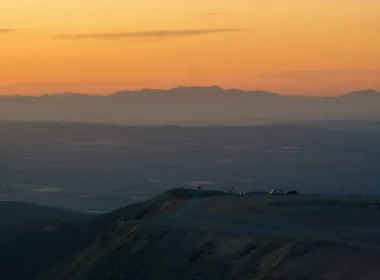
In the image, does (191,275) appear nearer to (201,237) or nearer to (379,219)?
(201,237)

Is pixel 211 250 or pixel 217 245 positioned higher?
pixel 217 245

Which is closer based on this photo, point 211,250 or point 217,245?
point 211,250

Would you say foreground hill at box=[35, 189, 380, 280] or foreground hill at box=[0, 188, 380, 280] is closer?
foreground hill at box=[35, 189, 380, 280]

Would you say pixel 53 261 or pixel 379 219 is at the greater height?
pixel 379 219

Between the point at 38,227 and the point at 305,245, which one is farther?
the point at 38,227

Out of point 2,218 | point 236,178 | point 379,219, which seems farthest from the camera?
point 236,178

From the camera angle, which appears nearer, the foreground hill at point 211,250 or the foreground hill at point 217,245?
the foreground hill at point 211,250

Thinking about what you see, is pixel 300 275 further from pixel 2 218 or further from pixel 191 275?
pixel 2 218

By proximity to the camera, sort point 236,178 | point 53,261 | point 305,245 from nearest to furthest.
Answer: point 305,245 → point 53,261 → point 236,178

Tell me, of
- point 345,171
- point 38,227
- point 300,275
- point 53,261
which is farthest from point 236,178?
point 300,275

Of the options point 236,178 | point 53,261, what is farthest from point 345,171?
point 53,261
